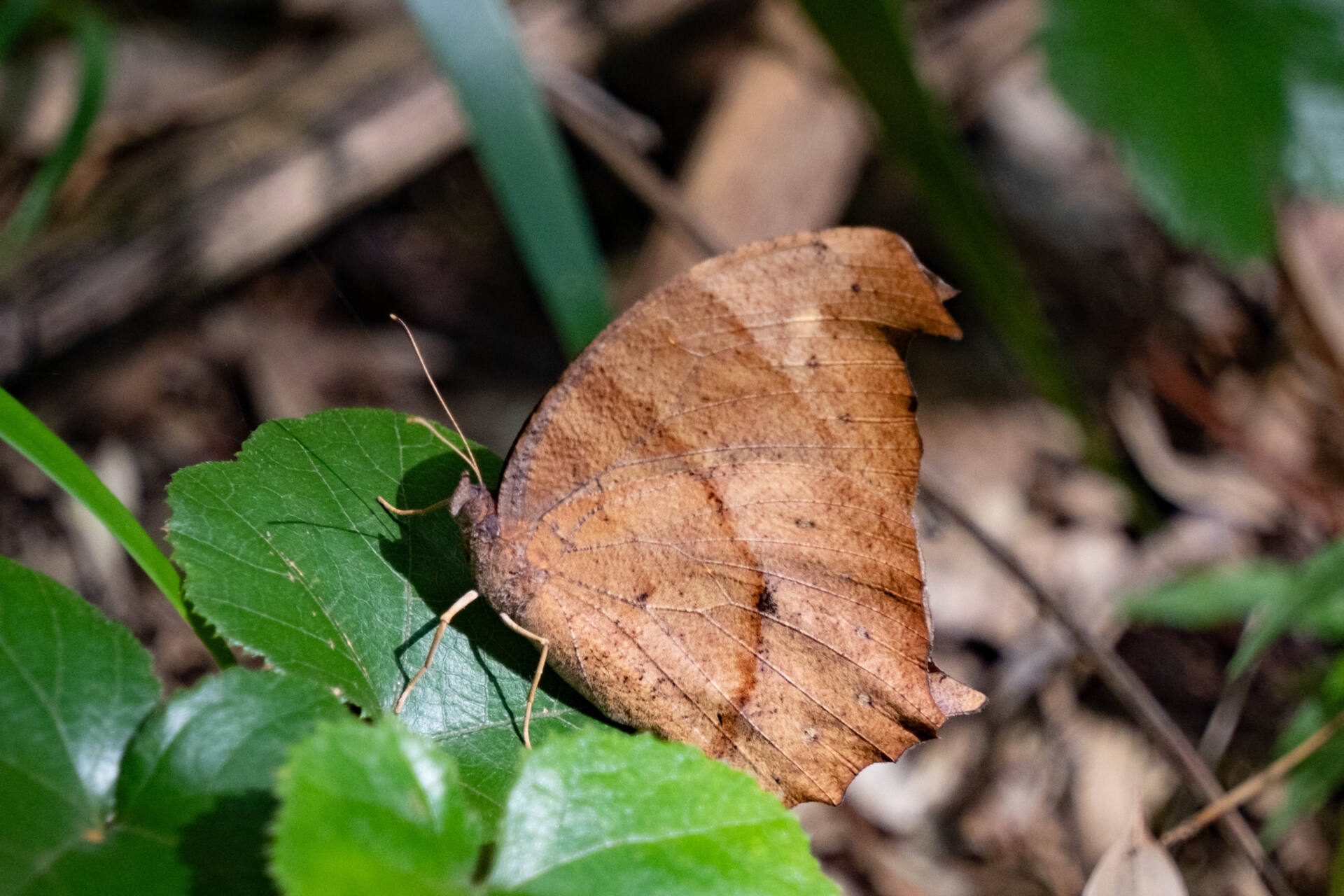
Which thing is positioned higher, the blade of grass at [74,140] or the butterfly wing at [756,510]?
the blade of grass at [74,140]

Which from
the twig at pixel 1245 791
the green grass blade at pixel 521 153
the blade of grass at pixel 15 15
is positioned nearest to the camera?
the twig at pixel 1245 791

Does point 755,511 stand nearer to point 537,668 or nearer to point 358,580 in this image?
point 537,668

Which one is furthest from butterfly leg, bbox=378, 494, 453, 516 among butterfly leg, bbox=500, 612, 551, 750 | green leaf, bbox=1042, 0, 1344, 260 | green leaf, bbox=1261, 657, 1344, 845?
green leaf, bbox=1042, 0, 1344, 260

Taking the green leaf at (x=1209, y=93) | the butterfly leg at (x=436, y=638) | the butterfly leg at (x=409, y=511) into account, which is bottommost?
the green leaf at (x=1209, y=93)

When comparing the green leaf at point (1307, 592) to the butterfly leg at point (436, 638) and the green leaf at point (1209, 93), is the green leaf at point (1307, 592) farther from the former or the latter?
the butterfly leg at point (436, 638)

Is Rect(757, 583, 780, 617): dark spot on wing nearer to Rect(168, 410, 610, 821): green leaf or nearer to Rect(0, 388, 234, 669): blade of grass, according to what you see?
Rect(168, 410, 610, 821): green leaf

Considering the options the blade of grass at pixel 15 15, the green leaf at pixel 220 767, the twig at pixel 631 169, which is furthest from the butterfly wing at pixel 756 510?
the blade of grass at pixel 15 15

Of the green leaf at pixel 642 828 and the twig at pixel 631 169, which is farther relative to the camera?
the twig at pixel 631 169
